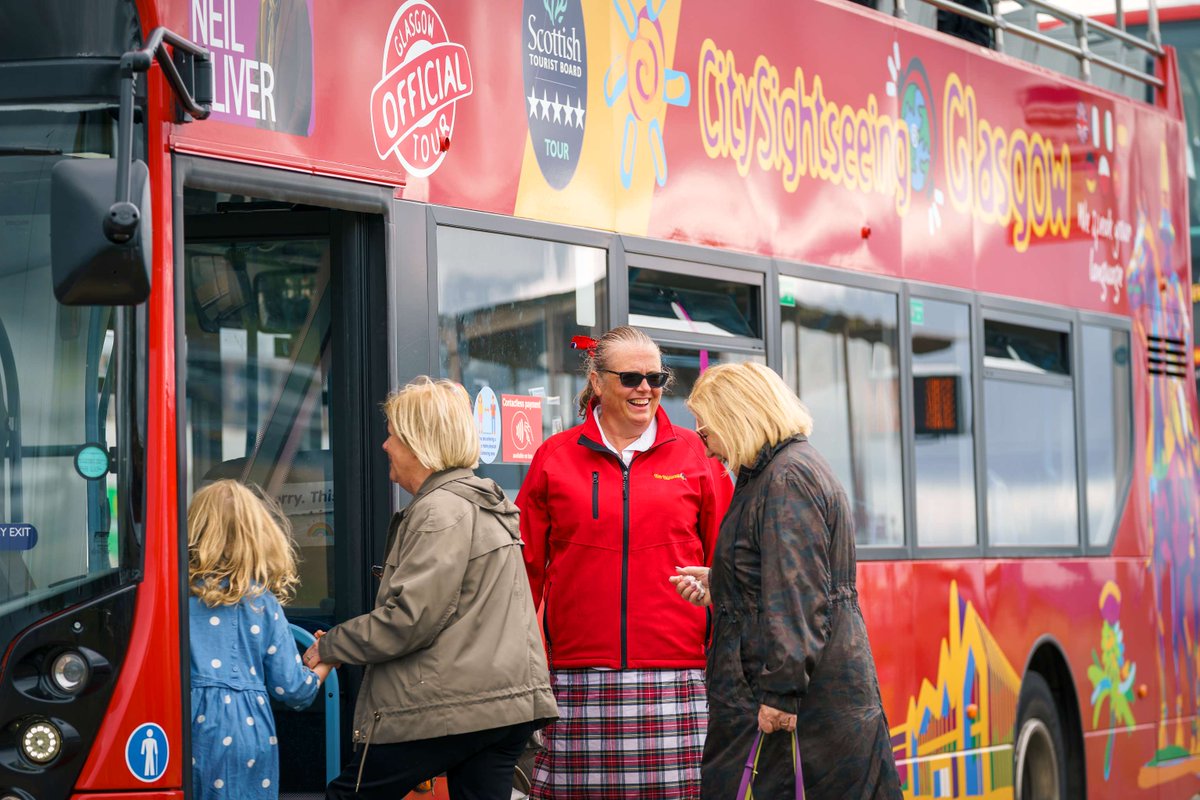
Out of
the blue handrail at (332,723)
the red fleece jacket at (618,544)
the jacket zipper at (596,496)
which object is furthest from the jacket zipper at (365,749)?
the jacket zipper at (596,496)

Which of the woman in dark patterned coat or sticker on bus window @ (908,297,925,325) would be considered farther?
sticker on bus window @ (908,297,925,325)

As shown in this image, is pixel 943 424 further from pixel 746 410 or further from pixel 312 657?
pixel 312 657

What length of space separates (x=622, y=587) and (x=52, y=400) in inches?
68.1

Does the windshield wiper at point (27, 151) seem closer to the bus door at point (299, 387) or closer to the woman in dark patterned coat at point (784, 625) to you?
the bus door at point (299, 387)

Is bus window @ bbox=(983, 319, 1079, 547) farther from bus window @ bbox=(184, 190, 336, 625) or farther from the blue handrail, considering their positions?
the blue handrail

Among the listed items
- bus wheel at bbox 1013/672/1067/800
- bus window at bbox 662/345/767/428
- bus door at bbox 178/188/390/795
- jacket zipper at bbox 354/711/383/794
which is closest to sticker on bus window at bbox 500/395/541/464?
bus door at bbox 178/188/390/795

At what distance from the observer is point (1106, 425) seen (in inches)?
368

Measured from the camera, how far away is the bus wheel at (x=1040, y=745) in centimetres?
838

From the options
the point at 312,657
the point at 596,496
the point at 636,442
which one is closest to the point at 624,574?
the point at 596,496

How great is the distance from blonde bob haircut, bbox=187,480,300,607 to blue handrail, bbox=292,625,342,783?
0.72 m

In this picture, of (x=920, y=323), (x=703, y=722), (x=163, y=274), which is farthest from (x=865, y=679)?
(x=920, y=323)

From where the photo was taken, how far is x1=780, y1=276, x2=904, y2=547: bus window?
Result: 7.26 metres

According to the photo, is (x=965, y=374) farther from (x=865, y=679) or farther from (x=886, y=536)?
(x=865, y=679)

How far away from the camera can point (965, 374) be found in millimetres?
8242
